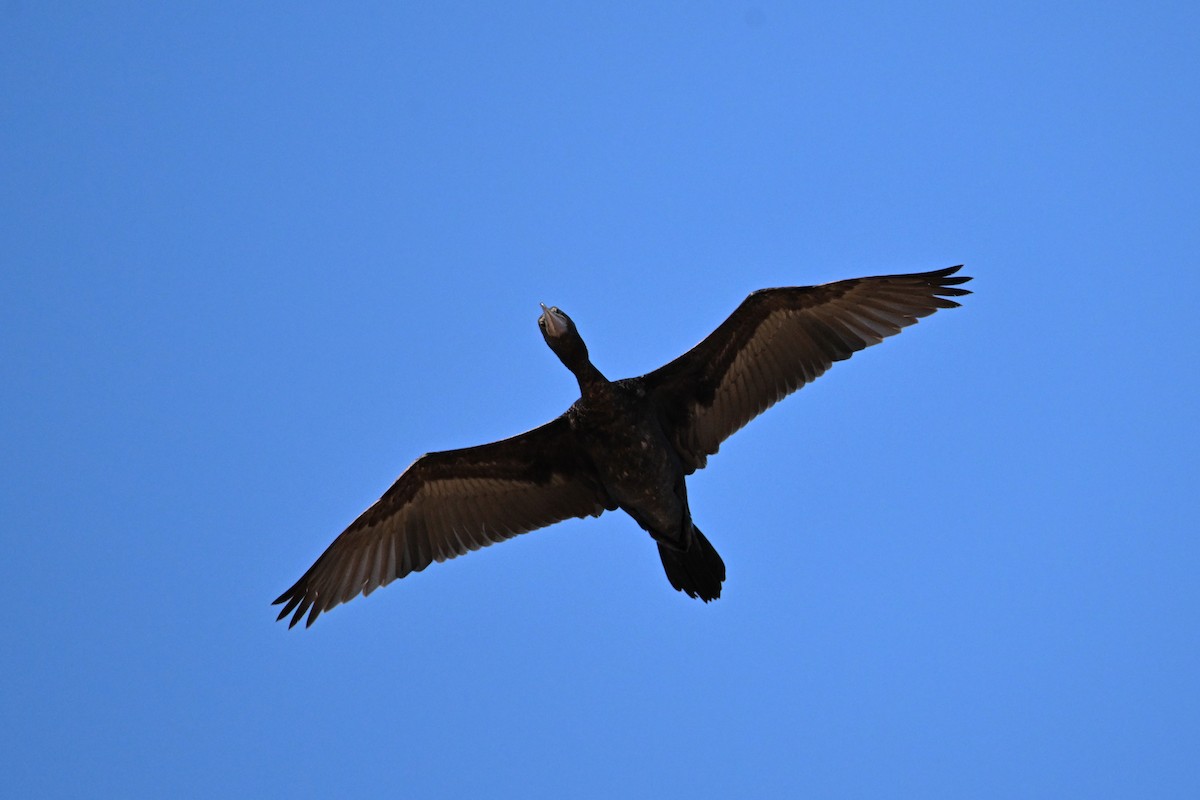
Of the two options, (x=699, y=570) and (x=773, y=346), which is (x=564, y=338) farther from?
(x=699, y=570)

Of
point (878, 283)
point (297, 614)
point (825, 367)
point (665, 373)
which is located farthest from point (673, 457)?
point (297, 614)

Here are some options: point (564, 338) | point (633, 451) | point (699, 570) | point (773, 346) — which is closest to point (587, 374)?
point (564, 338)

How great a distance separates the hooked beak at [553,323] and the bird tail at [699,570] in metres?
2.35

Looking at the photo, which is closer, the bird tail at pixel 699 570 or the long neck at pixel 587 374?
the long neck at pixel 587 374

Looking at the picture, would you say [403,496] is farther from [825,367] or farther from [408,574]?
[825,367]

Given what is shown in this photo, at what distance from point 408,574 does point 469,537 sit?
0.73 metres

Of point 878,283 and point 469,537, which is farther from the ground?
point 878,283

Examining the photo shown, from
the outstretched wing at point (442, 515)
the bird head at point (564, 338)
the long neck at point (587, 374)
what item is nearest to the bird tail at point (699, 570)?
the outstretched wing at point (442, 515)

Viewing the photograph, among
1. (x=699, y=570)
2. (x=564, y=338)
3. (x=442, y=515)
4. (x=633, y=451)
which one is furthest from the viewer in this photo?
(x=442, y=515)

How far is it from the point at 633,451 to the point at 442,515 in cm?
249

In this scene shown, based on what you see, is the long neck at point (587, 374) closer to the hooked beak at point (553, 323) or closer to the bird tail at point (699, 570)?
the hooked beak at point (553, 323)

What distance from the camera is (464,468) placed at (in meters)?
14.9

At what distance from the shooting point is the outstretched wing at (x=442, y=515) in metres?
14.8

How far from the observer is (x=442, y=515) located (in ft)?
49.5
